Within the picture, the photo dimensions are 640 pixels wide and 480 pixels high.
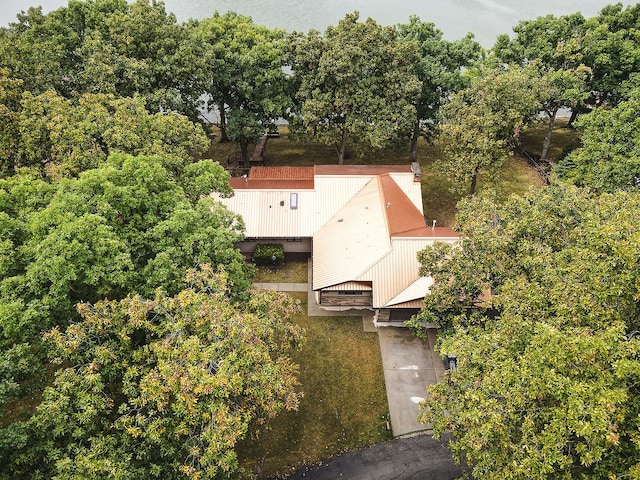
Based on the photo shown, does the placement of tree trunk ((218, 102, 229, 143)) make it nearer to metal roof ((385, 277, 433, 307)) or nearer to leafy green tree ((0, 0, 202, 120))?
leafy green tree ((0, 0, 202, 120))

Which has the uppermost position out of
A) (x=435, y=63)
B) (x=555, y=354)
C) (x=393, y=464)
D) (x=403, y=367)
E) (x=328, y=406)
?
(x=435, y=63)

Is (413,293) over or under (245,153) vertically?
under

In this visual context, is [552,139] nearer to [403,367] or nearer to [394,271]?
[394,271]

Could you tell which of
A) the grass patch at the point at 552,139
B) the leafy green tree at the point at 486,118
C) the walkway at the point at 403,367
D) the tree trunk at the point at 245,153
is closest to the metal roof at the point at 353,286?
the walkway at the point at 403,367

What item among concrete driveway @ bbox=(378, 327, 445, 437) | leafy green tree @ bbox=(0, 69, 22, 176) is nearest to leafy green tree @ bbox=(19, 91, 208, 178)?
leafy green tree @ bbox=(0, 69, 22, 176)

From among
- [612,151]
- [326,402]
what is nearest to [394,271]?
[326,402]

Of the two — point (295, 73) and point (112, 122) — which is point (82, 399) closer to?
point (112, 122)
